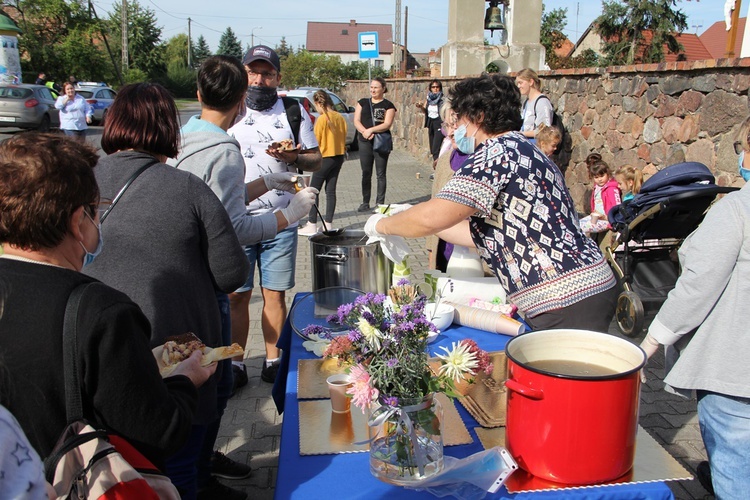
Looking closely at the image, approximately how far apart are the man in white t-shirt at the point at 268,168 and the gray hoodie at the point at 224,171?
83 cm

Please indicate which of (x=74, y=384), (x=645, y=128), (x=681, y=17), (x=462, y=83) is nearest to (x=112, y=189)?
(x=74, y=384)

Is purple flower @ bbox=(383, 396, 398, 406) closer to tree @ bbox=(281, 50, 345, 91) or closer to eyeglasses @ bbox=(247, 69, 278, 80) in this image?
eyeglasses @ bbox=(247, 69, 278, 80)

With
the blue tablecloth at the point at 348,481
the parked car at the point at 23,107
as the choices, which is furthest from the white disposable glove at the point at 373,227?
the parked car at the point at 23,107

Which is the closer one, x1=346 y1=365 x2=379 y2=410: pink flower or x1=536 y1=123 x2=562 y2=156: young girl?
x1=346 y1=365 x2=379 y2=410: pink flower

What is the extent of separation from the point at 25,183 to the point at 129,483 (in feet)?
2.03

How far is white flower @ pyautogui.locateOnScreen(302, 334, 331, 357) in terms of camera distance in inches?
87.4

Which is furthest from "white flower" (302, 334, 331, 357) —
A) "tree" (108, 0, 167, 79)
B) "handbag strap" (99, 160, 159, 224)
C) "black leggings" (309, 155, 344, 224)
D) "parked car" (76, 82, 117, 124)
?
"tree" (108, 0, 167, 79)

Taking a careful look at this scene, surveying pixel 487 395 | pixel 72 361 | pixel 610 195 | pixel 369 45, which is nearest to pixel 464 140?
pixel 487 395

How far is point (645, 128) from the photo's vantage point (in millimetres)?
6590

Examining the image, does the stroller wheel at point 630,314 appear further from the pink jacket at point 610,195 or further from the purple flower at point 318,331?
the purple flower at point 318,331

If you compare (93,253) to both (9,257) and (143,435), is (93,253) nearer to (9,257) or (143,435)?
(9,257)

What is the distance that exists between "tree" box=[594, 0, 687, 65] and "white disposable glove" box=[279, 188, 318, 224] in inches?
1325

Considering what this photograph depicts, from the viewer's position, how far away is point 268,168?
3.54 m

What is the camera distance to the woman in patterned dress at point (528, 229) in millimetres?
2076
